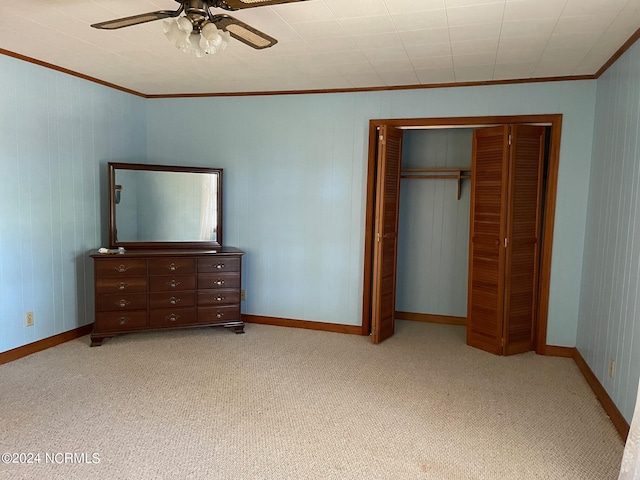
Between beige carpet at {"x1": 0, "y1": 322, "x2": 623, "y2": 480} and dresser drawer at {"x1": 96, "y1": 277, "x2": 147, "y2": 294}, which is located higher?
dresser drawer at {"x1": 96, "y1": 277, "x2": 147, "y2": 294}

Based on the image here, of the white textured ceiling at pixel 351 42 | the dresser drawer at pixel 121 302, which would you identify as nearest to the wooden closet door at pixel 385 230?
the white textured ceiling at pixel 351 42

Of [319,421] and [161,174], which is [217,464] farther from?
[161,174]

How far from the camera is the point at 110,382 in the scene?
10.7 ft

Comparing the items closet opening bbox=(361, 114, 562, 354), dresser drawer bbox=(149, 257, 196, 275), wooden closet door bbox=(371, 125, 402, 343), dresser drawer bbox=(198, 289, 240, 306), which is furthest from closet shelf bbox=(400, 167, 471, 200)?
dresser drawer bbox=(149, 257, 196, 275)

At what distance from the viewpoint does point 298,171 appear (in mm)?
4590

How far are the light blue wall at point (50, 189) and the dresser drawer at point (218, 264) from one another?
1031 millimetres

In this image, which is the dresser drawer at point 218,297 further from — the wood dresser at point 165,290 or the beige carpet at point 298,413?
the beige carpet at point 298,413

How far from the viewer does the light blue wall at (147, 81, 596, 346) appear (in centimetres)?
430

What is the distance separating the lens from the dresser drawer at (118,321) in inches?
157

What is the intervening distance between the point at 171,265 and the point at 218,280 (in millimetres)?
440

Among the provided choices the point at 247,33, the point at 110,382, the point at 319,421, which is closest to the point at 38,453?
the point at 110,382

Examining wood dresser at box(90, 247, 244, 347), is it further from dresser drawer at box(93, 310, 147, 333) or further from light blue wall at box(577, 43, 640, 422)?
light blue wall at box(577, 43, 640, 422)

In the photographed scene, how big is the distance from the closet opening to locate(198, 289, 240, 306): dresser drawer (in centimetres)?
124

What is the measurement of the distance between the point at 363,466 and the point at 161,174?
3182 millimetres
